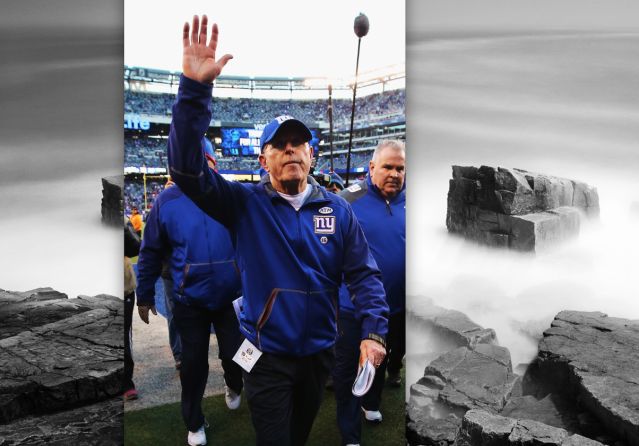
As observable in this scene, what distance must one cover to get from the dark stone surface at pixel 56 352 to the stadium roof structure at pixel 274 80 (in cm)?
115

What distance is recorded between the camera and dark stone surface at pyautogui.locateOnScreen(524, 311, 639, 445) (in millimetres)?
2338

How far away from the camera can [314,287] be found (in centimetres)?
198

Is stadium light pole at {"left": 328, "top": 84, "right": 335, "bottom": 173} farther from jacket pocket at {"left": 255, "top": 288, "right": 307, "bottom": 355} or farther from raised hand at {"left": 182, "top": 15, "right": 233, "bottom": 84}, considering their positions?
raised hand at {"left": 182, "top": 15, "right": 233, "bottom": 84}

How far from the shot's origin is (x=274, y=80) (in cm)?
249

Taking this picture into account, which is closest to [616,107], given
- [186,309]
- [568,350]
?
[568,350]

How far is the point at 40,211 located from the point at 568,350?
2.85 m

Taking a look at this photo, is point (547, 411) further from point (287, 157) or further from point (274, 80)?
point (274, 80)

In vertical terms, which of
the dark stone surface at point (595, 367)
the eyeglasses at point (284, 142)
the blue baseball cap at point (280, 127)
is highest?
the blue baseball cap at point (280, 127)

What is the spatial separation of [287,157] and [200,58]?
0.54 meters

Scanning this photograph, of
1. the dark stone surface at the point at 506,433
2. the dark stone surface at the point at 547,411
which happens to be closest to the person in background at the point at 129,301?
the dark stone surface at the point at 506,433

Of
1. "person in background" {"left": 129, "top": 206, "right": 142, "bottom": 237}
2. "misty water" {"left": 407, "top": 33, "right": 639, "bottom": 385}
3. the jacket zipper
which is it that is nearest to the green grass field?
"misty water" {"left": 407, "top": 33, "right": 639, "bottom": 385}

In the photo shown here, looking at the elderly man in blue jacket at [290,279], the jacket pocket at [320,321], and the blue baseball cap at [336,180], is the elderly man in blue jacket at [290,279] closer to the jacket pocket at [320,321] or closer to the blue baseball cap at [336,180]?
the jacket pocket at [320,321]

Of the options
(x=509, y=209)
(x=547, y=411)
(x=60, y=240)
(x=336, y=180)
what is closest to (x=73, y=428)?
(x=60, y=240)

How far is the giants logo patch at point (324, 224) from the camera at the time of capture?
202 cm
